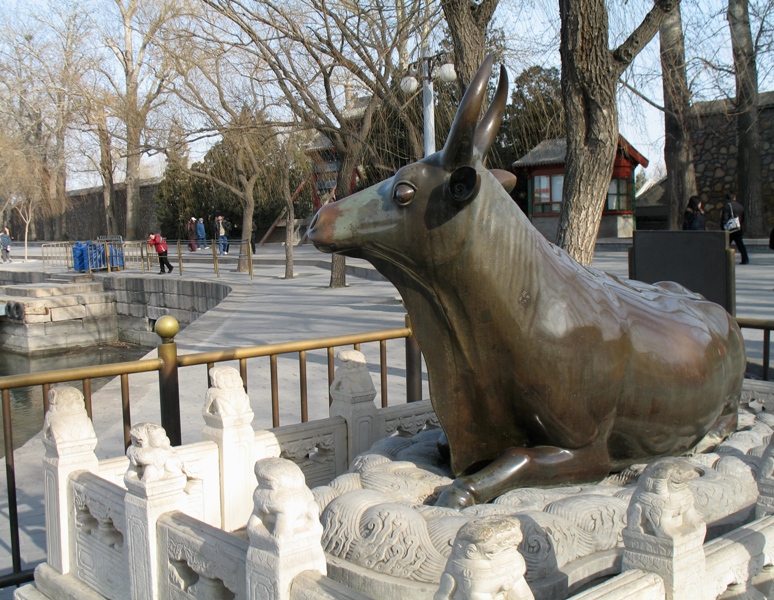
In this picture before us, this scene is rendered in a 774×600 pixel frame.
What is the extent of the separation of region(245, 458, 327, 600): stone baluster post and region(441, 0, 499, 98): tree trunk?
244 inches

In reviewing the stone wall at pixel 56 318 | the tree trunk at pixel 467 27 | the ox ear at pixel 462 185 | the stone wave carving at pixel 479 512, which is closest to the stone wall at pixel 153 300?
the stone wall at pixel 56 318

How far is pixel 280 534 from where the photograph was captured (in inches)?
77.4

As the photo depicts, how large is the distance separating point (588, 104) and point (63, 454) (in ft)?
15.7

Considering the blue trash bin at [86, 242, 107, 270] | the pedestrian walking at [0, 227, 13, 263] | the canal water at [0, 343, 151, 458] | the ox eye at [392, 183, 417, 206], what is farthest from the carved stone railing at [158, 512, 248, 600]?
the pedestrian walking at [0, 227, 13, 263]

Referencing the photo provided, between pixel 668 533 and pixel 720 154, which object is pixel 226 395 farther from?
pixel 720 154

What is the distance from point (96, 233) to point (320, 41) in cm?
3095

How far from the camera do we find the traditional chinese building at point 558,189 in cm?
2459

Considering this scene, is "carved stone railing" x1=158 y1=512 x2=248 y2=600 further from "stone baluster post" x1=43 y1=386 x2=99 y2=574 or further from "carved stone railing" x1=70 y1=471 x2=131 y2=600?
"stone baluster post" x1=43 y1=386 x2=99 y2=574

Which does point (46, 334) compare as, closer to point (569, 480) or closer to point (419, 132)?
point (419, 132)

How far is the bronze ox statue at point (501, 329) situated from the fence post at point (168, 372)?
1.30m

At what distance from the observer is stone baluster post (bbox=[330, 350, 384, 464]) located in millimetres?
3771

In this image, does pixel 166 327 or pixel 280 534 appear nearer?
pixel 280 534

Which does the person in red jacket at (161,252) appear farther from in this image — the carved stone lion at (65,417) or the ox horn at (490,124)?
the ox horn at (490,124)

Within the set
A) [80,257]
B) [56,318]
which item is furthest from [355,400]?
[80,257]
